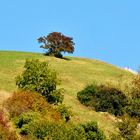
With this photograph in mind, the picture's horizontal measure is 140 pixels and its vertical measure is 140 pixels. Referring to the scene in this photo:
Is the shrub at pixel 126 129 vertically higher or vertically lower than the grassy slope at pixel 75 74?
lower

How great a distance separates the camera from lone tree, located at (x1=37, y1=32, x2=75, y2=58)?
10575 cm

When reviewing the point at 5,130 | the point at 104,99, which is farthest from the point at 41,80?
the point at 5,130

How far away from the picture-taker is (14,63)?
97938 mm

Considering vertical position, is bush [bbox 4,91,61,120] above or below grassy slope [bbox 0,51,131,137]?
below

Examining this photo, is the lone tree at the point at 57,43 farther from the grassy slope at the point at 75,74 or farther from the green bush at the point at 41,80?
the green bush at the point at 41,80

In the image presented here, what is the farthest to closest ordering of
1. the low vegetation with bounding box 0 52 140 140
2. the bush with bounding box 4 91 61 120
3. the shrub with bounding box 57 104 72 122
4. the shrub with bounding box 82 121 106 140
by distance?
the shrub with bounding box 57 104 72 122, the bush with bounding box 4 91 61 120, the shrub with bounding box 82 121 106 140, the low vegetation with bounding box 0 52 140 140

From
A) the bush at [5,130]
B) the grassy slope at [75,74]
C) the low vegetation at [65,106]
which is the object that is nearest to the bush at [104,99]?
the low vegetation at [65,106]

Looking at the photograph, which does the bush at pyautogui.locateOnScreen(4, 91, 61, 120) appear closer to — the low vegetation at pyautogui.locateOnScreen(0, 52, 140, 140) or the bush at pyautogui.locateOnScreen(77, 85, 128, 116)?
the low vegetation at pyautogui.locateOnScreen(0, 52, 140, 140)

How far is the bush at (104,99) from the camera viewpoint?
78938 millimetres

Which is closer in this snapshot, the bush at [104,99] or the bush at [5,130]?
the bush at [5,130]

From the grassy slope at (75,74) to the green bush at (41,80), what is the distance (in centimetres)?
388

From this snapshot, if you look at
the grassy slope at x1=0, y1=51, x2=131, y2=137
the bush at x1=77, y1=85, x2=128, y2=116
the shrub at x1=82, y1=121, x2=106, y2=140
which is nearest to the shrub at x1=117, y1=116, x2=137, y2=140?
the grassy slope at x1=0, y1=51, x2=131, y2=137

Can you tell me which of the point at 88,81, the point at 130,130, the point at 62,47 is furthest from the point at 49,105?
the point at 62,47

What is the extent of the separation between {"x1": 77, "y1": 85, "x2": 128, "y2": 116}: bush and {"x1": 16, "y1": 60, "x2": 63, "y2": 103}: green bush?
9.85 metres
